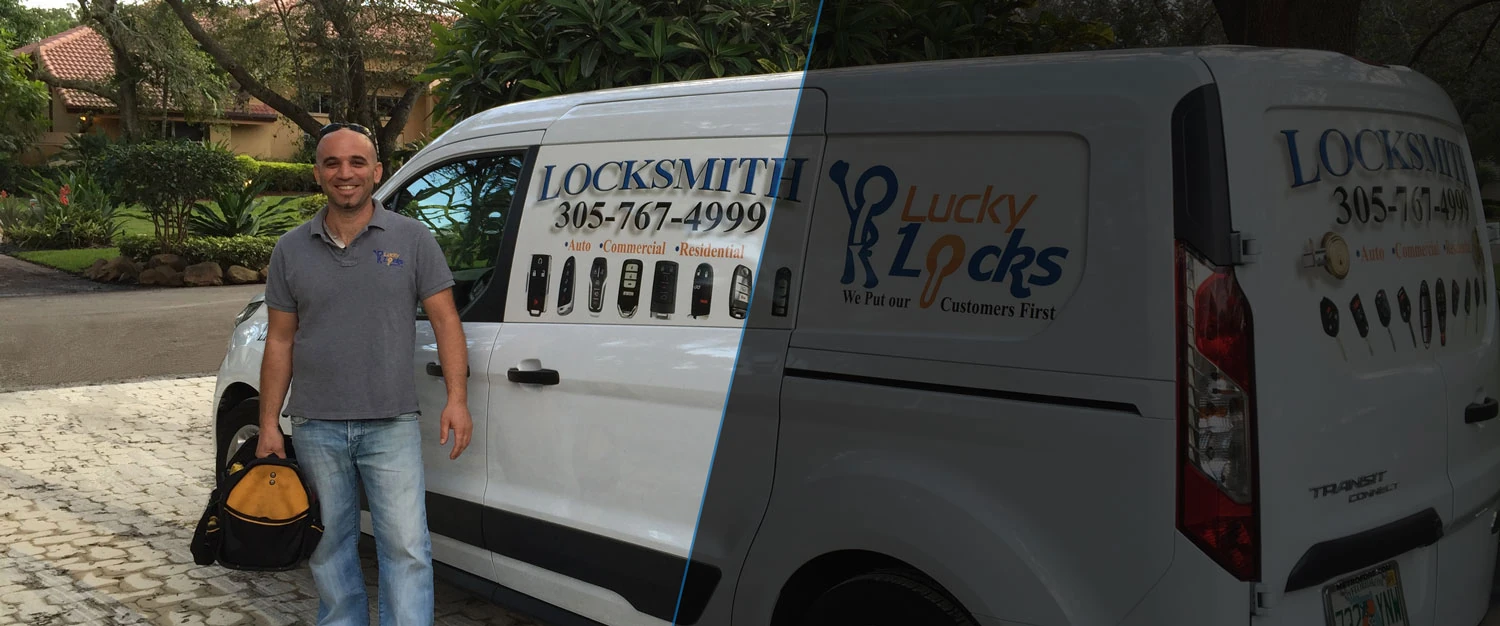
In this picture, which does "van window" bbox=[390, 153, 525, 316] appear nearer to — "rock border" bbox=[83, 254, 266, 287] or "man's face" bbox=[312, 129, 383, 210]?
"man's face" bbox=[312, 129, 383, 210]

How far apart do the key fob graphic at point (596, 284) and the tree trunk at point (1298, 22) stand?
3427mm

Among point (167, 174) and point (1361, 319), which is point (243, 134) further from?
point (1361, 319)

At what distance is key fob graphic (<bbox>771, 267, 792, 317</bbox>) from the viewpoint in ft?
9.95

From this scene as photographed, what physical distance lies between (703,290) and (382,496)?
1198 millimetres

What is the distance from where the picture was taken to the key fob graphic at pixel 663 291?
335cm

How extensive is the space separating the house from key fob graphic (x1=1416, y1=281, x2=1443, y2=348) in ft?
126

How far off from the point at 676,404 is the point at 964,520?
93 cm

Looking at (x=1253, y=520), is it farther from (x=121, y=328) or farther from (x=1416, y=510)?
(x=121, y=328)

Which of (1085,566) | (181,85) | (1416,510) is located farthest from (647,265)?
(181,85)

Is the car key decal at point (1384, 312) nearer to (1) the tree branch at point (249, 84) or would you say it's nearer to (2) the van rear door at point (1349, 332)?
(2) the van rear door at point (1349, 332)

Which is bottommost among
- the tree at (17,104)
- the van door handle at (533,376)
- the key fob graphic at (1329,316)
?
the van door handle at (533,376)

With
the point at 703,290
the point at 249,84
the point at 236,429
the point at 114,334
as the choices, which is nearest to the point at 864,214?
the point at 703,290

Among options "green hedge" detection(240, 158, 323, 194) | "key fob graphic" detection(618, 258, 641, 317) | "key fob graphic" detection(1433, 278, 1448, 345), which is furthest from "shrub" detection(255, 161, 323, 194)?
"key fob graphic" detection(1433, 278, 1448, 345)

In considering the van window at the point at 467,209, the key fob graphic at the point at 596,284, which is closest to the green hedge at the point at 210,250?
the van window at the point at 467,209
